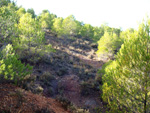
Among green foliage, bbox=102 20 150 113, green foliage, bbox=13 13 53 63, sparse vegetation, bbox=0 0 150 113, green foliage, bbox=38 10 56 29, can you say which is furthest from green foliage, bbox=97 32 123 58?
green foliage, bbox=102 20 150 113

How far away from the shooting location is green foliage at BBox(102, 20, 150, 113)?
5.15m

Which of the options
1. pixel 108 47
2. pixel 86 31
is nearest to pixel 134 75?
pixel 108 47

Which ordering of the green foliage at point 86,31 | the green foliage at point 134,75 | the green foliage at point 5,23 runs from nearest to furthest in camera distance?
the green foliage at point 134,75 < the green foliage at point 5,23 < the green foliage at point 86,31

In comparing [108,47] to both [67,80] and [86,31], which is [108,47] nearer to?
[67,80]

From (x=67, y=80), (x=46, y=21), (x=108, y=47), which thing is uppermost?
(x=46, y=21)

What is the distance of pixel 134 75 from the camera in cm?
536

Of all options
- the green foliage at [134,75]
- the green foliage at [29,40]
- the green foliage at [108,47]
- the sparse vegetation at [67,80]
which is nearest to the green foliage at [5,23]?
the sparse vegetation at [67,80]

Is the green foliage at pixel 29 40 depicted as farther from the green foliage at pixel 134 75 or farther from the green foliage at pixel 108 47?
the green foliage at pixel 108 47

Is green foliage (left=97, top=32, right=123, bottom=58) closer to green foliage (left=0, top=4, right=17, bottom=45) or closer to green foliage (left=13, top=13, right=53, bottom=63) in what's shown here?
green foliage (left=13, top=13, right=53, bottom=63)

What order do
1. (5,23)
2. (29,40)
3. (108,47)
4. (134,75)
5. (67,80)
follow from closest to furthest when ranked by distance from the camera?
(134,75), (5,23), (29,40), (67,80), (108,47)

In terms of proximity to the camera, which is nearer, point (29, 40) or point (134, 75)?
point (134, 75)

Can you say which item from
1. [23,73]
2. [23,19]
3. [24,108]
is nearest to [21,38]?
[23,19]

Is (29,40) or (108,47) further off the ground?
(29,40)

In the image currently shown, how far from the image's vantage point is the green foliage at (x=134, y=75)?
515 cm
